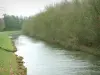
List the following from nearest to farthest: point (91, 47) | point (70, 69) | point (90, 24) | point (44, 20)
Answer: point (70, 69), point (90, 24), point (91, 47), point (44, 20)

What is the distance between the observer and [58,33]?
8144 cm

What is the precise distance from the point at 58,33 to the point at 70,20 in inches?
546

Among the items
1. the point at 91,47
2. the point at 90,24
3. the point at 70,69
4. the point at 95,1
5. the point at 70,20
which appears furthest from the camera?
the point at 70,20

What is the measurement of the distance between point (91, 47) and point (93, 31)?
609 centimetres

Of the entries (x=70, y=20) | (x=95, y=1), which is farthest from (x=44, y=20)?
(x=95, y=1)

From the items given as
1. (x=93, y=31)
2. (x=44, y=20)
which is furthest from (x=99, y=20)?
(x=44, y=20)

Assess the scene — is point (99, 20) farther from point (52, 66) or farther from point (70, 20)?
point (70, 20)

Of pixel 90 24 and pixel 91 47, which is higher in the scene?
pixel 90 24

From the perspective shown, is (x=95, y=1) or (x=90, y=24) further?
(x=90, y=24)

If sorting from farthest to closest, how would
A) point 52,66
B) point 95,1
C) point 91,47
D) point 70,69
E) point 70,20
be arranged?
1. point 70,20
2. point 91,47
3. point 95,1
4. point 52,66
5. point 70,69

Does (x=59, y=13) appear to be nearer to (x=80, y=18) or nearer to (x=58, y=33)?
(x=58, y=33)

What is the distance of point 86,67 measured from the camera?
3744 cm

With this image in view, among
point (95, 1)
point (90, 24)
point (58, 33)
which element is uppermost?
point (95, 1)

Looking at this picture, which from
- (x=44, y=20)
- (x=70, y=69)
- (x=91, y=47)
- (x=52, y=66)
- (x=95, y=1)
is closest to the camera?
(x=70, y=69)
